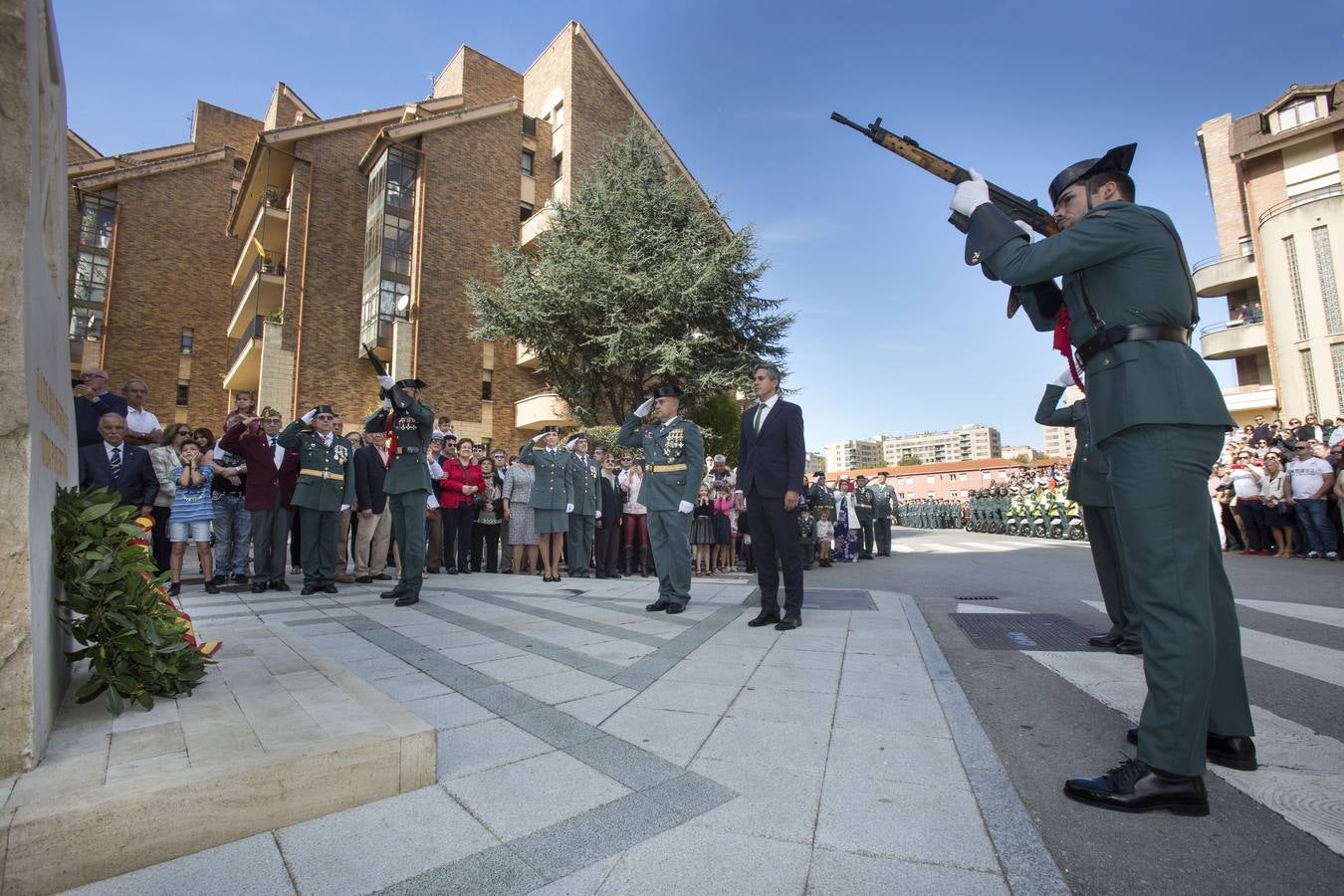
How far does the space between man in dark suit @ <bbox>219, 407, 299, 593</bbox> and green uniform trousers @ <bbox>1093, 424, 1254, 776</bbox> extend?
7983 mm

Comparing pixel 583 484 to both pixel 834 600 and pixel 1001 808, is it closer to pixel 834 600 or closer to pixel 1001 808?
pixel 834 600

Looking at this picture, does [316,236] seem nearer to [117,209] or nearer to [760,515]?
[117,209]

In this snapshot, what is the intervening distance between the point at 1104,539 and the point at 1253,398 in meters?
31.0

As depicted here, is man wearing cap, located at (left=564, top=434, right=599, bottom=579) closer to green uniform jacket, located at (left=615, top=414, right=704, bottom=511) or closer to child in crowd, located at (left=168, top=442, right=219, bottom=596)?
green uniform jacket, located at (left=615, top=414, right=704, bottom=511)

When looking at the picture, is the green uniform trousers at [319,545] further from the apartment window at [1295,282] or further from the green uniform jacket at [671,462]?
the apartment window at [1295,282]

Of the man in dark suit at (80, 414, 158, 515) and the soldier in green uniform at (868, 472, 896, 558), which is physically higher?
the man in dark suit at (80, 414, 158, 515)

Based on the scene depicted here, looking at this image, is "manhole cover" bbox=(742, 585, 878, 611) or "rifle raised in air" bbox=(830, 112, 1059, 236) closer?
"rifle raised in air" bbox=(830, 112, 1059, 236)

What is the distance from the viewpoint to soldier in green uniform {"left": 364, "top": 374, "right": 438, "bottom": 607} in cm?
653

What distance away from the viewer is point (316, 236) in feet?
79.8

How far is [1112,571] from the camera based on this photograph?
4.66 meters

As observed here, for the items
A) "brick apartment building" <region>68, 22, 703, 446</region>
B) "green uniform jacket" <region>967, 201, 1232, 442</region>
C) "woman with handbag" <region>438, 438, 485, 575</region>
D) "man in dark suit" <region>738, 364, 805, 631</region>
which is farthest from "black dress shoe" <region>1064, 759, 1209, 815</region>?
"brick apartment building" <region>68, 22, 703, 446</region>

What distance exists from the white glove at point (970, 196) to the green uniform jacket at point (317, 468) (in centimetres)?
689

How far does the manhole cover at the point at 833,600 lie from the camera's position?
21.1 feet

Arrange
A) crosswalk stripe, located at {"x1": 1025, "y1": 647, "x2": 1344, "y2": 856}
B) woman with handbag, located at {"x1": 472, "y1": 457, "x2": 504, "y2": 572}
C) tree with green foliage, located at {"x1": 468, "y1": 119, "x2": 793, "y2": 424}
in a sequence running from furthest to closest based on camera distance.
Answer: tree with green foliage, located at {"x1": 468, "y1": 119, "x2": 793, "y2": 424}
woman with handbag, located at {"x1": 472, "y1": 457, "x2": 504, "y2": 572}
crosswalk stripe, located at {"x1": 1025, "y1": 647, "x2": 1344, "y2": 856}
